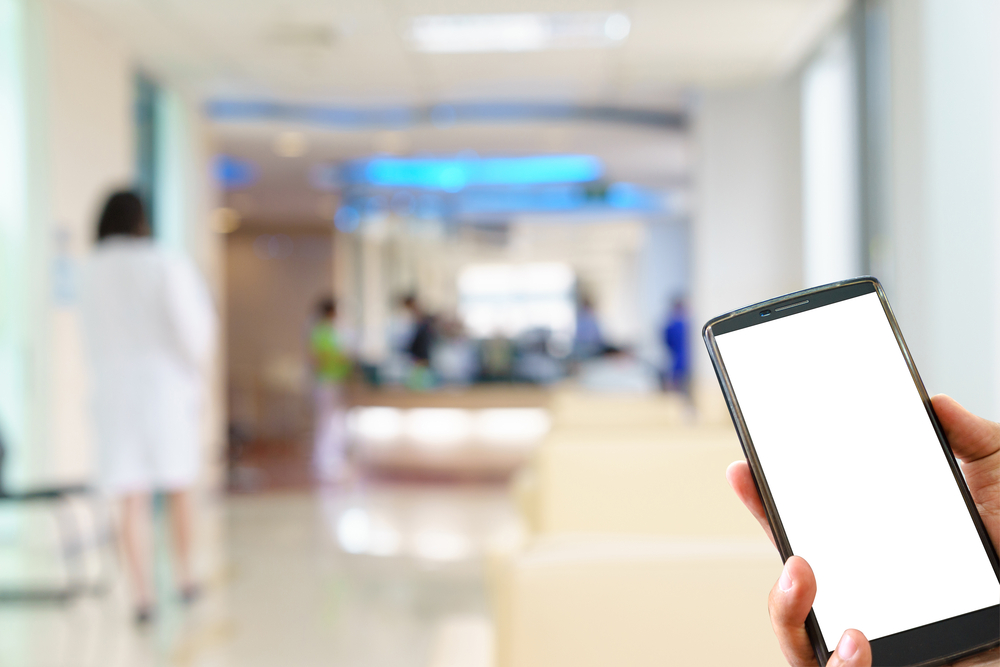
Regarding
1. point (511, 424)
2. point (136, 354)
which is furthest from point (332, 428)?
point (136, 354)

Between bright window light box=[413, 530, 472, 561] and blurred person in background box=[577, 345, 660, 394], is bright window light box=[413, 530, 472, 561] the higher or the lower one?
the lower one

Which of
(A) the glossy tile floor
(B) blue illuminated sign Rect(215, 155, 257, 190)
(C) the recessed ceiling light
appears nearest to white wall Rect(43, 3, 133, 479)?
(A) the glossy tile floor

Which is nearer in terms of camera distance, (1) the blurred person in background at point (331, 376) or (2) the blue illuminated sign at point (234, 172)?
(1) the blurred person in background at point (331, 376)

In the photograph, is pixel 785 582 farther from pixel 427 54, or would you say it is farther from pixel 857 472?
pixel 427 54

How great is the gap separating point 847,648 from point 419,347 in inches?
317

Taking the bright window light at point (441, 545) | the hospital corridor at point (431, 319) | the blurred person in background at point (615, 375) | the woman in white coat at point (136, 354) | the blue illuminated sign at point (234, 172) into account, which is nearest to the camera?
the hospital corridor at point (431, 319)

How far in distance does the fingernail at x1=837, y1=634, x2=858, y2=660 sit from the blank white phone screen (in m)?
0.07

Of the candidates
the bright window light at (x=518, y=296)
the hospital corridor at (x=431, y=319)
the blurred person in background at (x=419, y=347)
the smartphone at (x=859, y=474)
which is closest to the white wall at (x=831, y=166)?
the hospital corridor at (x=431, y=319)

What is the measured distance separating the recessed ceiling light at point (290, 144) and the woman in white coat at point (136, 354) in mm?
4814

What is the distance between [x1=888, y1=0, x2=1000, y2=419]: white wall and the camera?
3205 mm

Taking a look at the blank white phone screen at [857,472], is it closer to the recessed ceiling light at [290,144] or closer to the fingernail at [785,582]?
the fingernail at [785,582]

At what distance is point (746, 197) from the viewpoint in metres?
7.10

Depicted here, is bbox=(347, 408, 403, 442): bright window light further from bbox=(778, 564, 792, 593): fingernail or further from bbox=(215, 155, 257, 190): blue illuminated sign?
bbox=(778, 564, 792, 593): fingernail

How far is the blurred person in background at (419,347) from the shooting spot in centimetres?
814
